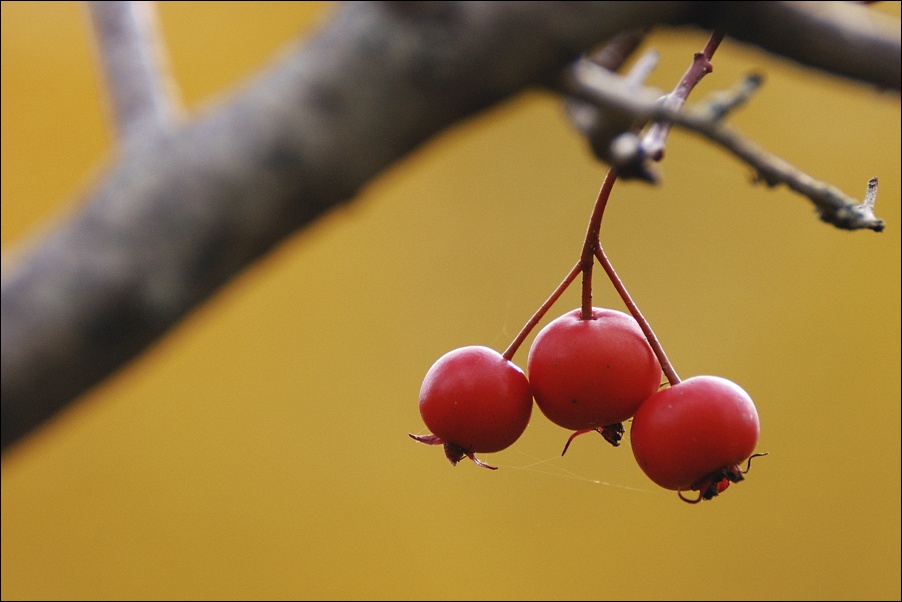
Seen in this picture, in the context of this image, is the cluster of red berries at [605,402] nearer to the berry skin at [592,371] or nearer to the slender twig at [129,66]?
the berry skin at [592,371]

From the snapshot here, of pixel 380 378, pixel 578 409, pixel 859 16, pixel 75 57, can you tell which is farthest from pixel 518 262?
pixel 859 16

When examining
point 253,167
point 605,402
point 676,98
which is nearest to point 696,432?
point 605,402

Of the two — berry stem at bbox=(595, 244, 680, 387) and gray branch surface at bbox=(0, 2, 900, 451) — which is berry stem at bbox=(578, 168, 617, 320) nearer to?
berry stem at bbox=(595, 244, 680, 387)

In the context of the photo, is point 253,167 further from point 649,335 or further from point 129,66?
point 649,335

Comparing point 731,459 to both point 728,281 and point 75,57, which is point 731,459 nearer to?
point 728,281

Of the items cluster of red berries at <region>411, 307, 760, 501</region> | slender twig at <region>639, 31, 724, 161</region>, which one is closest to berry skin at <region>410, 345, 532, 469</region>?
cluster of red berries at <region>411, 307, 760, 501</region>

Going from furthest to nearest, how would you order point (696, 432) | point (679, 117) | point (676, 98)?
1. point (696, 432)
2. point (676, 98)
3. point (679, 117)
